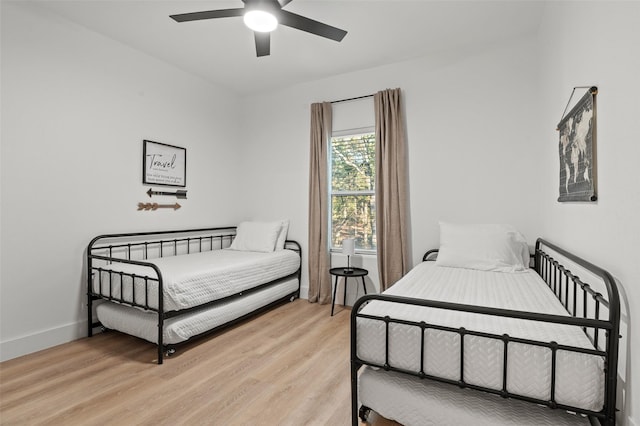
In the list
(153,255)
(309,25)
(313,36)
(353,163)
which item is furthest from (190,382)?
(313,36)

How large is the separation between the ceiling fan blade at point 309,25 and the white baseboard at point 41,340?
2858mm

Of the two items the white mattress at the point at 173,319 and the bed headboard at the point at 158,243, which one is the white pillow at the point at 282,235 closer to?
the bed headboard at the point at 158,243

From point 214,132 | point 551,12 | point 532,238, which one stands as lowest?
point 532,238

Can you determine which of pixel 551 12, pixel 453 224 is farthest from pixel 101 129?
pixel 551 12

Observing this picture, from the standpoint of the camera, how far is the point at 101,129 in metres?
2.82

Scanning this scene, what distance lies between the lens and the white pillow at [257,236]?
3.67 m

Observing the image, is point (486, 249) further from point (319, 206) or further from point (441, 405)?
point (319, 206)

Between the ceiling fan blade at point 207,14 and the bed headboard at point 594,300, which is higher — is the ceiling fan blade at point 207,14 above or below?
above

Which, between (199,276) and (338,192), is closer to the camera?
(199,276)

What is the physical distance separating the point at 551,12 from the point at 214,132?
3.40m

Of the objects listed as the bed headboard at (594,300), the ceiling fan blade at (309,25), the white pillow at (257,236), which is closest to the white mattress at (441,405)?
the bed headboard at (594,300)

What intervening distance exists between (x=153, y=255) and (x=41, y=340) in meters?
1.06

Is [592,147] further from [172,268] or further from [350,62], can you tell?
[172,268]

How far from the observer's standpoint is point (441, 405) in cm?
130
